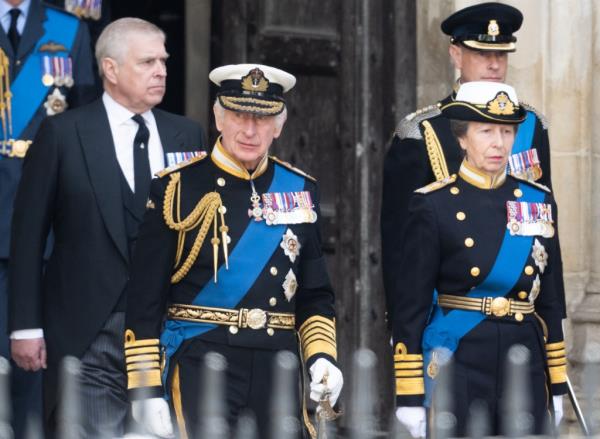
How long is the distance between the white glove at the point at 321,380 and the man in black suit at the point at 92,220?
1050mm

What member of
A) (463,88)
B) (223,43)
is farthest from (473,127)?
(223,43)

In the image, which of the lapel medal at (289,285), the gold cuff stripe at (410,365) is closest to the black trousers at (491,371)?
the gold cuff stripe at (410,365)

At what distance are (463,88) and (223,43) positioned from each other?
2.66 metres

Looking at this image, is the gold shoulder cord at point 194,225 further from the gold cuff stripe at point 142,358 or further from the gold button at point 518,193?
the gold button at point 518,193

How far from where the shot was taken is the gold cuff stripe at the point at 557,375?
679 centimetres

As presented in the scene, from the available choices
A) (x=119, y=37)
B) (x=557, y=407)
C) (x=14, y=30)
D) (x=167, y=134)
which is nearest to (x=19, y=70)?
(x=14, y=30)

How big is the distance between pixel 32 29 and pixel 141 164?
991mm

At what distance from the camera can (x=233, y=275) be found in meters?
6.37

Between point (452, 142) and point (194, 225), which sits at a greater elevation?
point (452, 142)

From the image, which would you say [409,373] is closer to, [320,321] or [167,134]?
[320,321]

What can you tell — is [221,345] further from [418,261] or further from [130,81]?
[130,81]

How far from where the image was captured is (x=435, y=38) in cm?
898

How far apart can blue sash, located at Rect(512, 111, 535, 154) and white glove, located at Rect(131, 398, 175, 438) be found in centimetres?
198

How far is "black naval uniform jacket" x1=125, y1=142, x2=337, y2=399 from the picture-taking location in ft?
20.6
